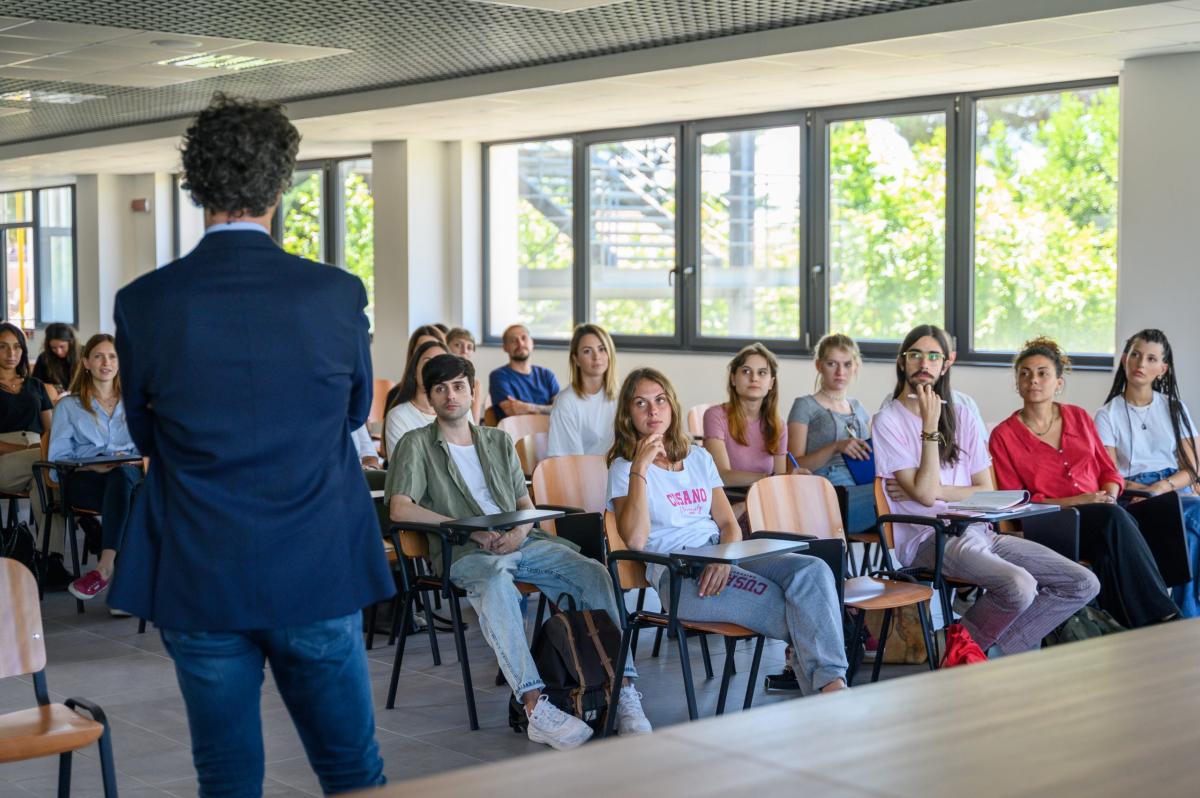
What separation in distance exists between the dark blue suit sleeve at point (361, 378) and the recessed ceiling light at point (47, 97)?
31.4 ft

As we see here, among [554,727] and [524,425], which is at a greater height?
[524,425]

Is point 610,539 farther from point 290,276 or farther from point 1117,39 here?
point 1117,39

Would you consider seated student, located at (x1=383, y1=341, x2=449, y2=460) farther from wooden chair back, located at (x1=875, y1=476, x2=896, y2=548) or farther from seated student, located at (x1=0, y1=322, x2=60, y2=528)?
seated student, located at (x1=0, y1=322, x2=60, y2=528)

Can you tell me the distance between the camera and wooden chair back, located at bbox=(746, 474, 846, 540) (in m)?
4.79

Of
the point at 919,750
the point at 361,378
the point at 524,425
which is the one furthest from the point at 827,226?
the point at 919,750

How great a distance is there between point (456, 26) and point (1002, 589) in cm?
478

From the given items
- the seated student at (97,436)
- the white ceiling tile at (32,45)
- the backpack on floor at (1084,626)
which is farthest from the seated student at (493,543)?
the white ceiling tile at (32,45)

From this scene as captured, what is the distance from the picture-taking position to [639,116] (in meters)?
10.7

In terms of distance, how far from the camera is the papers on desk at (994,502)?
16.1ft

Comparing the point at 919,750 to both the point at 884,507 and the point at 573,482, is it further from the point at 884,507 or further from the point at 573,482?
the point at 573,482

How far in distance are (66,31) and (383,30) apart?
178cm

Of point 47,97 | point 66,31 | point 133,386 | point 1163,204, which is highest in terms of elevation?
point 47,97

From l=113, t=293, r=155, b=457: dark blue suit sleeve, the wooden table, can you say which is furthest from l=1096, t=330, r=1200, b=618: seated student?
the wooden table

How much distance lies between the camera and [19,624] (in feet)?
10.5
